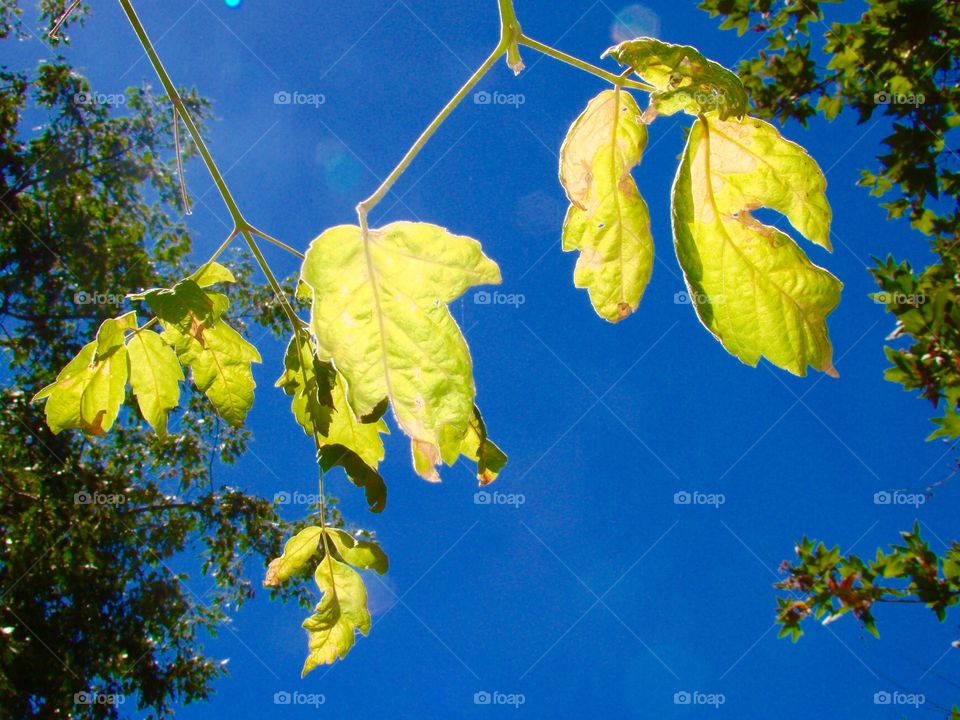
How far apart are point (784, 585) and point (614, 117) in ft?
13.0

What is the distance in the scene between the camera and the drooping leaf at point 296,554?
4.28 ft

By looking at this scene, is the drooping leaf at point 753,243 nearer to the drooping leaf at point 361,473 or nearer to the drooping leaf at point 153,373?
the drooping leaf at point 361,473

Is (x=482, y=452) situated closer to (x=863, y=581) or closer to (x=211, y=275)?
(x=211, y=275)

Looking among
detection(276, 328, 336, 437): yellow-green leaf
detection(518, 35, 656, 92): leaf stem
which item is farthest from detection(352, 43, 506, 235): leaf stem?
detection(276, 328, 336, 437): yellow-green leaf

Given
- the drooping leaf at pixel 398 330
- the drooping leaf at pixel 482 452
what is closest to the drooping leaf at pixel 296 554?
the drooping leaf at pixel 482 452

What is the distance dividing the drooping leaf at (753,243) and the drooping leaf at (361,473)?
682 mm

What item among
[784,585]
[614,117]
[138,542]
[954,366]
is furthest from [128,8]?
[138,542]

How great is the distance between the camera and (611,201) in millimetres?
726

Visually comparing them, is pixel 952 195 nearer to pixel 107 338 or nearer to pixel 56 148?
pixel 107 338

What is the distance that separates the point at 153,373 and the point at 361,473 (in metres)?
0.46

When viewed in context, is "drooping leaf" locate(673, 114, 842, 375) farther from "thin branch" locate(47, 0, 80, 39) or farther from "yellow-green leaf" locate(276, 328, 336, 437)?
"thin branch" locate(47, 0, 80, 39)

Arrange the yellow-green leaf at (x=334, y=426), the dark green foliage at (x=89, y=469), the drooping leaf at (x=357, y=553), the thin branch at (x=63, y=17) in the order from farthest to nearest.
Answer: the dark green foliage at (x=89, y=469) < the drooping leaf at (x=357, y=553) < the yellow-green leaf at (x=334, y=426) < the thin branch at (x=63, y=17)

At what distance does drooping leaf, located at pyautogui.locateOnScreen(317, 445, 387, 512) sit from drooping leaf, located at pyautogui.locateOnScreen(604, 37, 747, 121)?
0.73 m

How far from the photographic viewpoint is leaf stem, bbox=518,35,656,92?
0.66m
